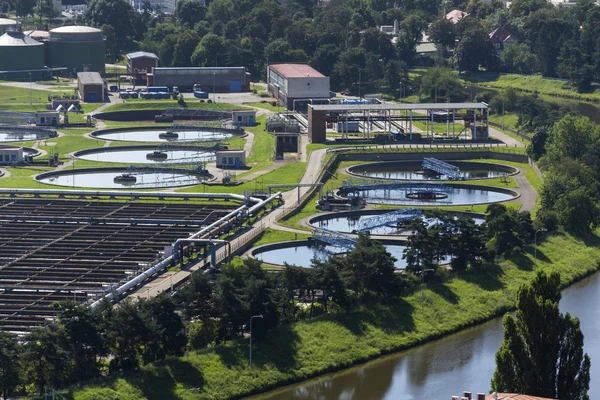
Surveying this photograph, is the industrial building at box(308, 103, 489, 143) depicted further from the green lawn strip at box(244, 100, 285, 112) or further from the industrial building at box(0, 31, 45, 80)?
the industrial building at box(0, 31, 45, 80)

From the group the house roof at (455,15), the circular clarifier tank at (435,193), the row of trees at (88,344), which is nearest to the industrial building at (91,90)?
the circular clarifier tank at (435,193)

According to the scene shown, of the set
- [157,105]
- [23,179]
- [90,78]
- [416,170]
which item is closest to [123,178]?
[23,179]

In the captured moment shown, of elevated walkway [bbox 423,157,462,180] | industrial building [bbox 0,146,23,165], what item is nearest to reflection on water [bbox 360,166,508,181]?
elevated walkway [bbox 423,157,462,180]

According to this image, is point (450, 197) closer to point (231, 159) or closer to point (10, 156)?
point (231, 159)

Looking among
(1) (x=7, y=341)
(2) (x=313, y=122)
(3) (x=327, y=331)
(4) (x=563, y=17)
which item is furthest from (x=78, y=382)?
(4) (x=563, y=17)

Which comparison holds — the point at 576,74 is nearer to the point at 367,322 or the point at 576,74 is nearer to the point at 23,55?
the point at 23,55

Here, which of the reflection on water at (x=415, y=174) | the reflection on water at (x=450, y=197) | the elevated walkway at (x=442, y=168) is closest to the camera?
the reflection on water at (x=450, y=197)

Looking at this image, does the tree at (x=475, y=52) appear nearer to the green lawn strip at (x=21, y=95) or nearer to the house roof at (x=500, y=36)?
the house roof at (x=500, y=36)
